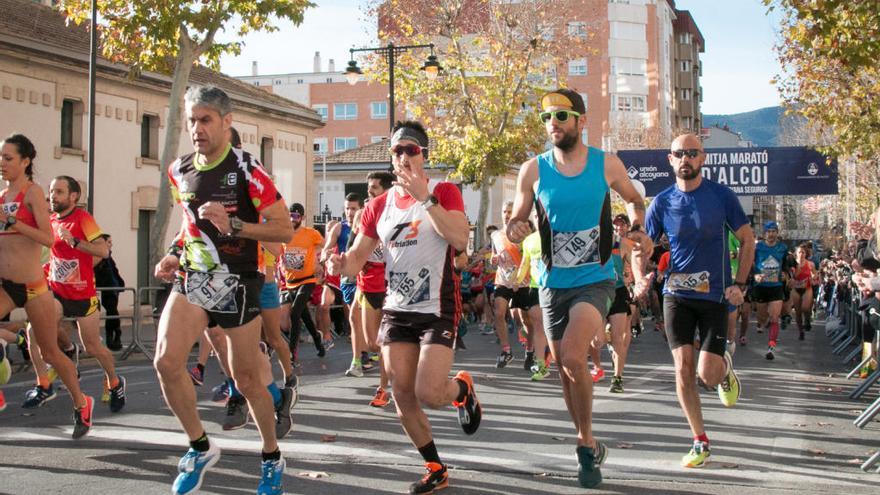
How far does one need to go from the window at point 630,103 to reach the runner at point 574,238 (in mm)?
78090

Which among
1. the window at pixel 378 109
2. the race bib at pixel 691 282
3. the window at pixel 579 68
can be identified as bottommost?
the race bib at pixel 691 282

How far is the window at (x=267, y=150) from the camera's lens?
1439 inches

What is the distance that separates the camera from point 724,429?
8820mm

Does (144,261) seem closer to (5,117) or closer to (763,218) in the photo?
(5,117)

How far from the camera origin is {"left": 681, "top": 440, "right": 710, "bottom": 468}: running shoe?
23.3 feet

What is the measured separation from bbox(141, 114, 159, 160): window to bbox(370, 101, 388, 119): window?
2166 inches

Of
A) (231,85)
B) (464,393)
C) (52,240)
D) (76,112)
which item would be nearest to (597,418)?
(464,393)

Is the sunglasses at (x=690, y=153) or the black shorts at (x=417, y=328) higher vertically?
the sunglasses at (x=690, y=153)

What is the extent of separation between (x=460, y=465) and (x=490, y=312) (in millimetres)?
16976

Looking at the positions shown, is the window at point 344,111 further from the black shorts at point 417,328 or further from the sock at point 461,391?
the black shorts at point 417,328

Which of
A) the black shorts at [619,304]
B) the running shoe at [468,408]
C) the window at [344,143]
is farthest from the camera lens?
the window at [344,143]

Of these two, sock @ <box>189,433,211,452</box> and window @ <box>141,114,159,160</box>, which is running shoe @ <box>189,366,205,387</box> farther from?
window @ <box>141,114,159,160</box>

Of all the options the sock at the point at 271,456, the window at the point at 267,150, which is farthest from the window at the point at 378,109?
the sock at the point at 271,456

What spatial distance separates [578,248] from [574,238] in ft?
0.21
